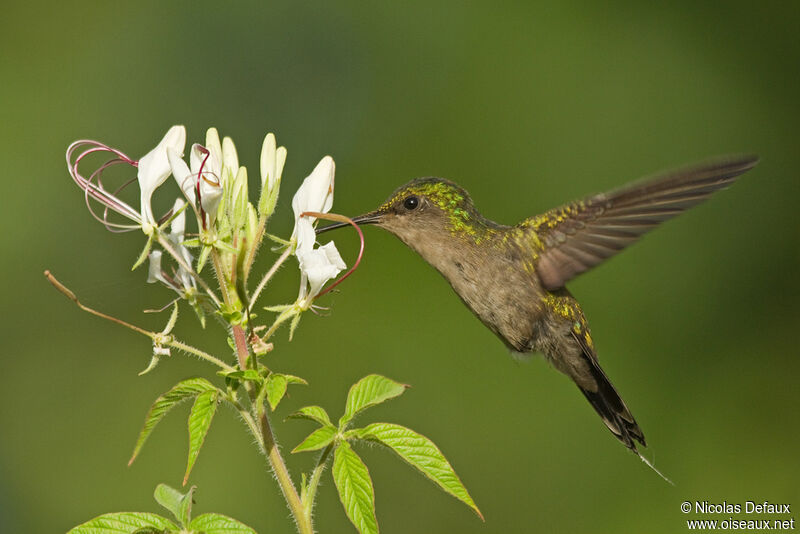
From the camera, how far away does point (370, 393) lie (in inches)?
91.4

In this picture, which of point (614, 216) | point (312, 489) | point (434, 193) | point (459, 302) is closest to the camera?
point (312, 489)

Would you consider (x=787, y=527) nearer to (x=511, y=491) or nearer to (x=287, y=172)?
(x=511, y=491)

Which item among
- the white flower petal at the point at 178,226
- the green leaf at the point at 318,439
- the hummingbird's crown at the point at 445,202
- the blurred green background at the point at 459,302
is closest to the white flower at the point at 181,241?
the white flower petal at the point at 178,226

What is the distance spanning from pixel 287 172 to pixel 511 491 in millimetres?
3173

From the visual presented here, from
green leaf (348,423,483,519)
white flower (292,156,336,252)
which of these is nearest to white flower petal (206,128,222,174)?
white flower (292,156,336,252)

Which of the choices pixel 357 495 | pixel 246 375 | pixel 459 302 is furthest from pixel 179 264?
pixel 459 302

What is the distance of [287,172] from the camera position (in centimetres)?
698

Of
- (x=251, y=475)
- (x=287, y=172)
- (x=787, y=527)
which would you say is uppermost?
(x=287, y=172)

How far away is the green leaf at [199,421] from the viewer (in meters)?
2.00

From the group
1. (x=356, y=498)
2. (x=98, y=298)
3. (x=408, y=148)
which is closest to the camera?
(x=356, y=498)

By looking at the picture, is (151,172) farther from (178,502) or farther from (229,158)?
(178,502)

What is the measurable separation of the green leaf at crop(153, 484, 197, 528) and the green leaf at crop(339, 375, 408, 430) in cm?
46

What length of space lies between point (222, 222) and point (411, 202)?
1075 mm

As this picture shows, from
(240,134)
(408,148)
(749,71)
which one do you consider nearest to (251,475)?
(408,148)
